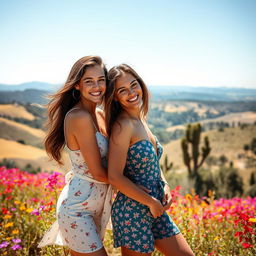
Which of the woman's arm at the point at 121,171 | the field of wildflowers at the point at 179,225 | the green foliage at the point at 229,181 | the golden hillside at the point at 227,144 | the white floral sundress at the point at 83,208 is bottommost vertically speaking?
the golden hillside at the point at 227,144

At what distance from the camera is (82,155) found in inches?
75.8

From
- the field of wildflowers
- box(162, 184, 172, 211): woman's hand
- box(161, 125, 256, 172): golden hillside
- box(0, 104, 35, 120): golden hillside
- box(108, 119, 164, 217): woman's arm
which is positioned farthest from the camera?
box(0, 104, 35, 120): golden hillside

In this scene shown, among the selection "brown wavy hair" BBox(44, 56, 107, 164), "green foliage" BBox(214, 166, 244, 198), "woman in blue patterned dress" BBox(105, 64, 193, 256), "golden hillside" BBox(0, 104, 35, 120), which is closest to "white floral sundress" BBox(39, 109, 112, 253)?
"woman in blue patterned dress" BBox(105, 64, 193, 256)

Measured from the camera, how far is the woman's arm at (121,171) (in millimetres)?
1801

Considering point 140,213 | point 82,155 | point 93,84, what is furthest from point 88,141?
point 140,213

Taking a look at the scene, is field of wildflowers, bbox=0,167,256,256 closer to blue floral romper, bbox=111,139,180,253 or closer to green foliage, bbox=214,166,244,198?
blue floral romper, bbox=111,139,180,253

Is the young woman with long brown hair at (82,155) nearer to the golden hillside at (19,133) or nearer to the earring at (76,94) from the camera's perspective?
the earring at (76,94)

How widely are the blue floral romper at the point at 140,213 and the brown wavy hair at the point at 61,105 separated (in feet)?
1.91

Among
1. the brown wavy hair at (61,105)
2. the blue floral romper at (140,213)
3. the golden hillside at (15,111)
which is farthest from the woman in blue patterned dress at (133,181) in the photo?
the golden hillside at (15,111)

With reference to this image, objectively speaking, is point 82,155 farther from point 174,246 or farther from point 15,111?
point 15,111

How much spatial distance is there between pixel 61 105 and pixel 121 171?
0.72 meters

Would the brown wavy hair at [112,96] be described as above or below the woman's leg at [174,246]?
above

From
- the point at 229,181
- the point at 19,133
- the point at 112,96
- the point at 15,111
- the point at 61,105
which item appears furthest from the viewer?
the point at 15,111

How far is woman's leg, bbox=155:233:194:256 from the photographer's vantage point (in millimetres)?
1878
